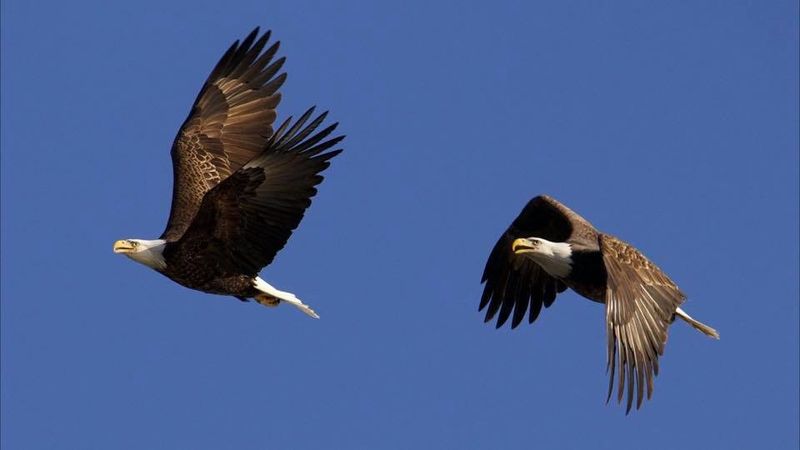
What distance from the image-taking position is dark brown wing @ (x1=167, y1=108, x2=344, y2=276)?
548 inches

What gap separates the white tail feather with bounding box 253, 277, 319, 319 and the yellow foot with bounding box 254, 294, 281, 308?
0.09 meters

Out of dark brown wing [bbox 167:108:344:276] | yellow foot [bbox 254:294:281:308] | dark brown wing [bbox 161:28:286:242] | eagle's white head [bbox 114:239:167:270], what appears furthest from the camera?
dark brown wing [bbox 161:28:286:242]

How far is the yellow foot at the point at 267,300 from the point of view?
1474 cm

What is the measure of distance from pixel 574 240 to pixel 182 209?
363cm

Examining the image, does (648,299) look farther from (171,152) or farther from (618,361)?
(171,152)

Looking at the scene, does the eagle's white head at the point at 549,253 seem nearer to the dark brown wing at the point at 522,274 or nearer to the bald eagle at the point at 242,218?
the dark brown wing at the point at 522,274

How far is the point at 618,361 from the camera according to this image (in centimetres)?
1316

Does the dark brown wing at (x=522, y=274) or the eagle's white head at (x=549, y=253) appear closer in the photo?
the eagle's white head at (x=549, y=253)

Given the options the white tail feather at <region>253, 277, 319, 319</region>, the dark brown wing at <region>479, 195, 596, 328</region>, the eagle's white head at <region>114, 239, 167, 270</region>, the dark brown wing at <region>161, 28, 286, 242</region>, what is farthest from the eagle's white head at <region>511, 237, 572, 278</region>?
the eagle's white head at <region>114, 239, 167, 270</region>

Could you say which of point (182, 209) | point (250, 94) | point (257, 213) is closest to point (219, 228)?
point (257, 213)

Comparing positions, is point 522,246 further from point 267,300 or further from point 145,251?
point 145,251

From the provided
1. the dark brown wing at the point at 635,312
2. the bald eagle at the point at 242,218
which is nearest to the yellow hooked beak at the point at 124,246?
the bald eagle at the point at 242,218

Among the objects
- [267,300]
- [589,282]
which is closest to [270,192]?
[267,300]

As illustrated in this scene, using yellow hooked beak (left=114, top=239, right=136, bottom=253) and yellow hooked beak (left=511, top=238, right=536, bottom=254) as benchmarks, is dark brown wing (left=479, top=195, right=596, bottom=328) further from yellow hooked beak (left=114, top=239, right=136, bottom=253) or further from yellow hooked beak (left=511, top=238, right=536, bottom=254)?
yellow hooked beak (left=114, top=239, right=136, bottom=253)
